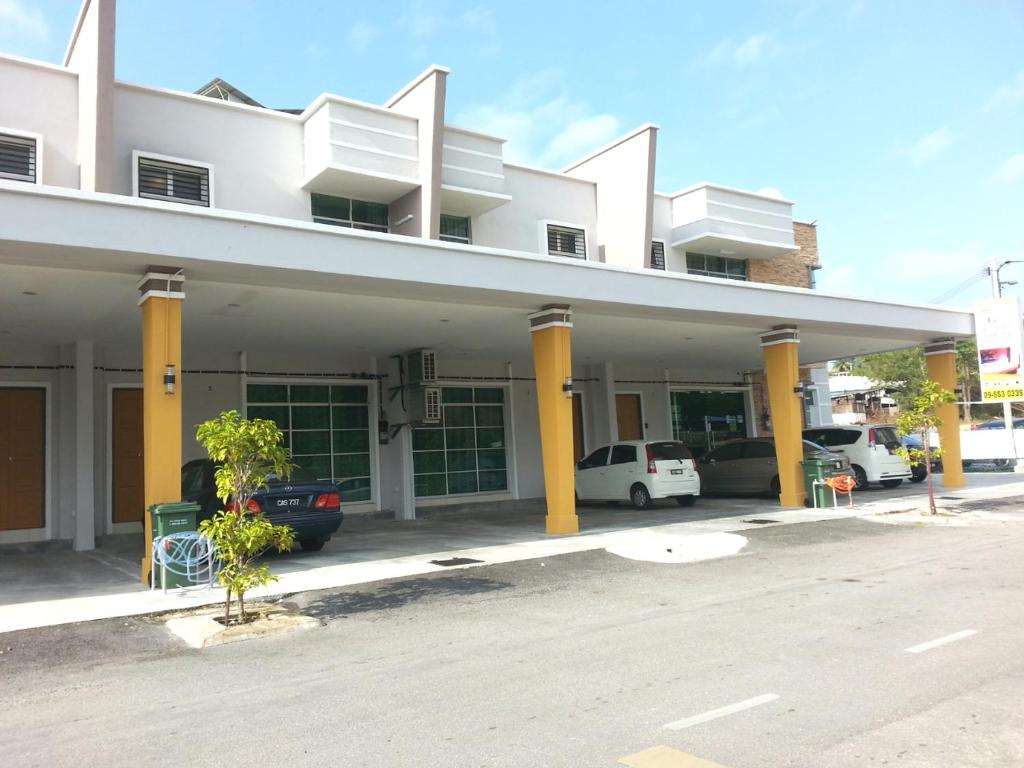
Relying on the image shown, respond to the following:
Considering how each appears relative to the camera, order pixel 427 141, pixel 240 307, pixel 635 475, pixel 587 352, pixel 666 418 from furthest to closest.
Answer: pixel 666 418
pixel 587 352
pixel 635 475
pixel 427 141
pixel 240 307

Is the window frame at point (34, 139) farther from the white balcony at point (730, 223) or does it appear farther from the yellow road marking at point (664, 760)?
the white balcony at point (730, 223)

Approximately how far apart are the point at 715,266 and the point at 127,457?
16.6m

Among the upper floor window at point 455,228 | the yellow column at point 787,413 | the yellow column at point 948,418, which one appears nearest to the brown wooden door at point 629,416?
the yellow column at point 787,413

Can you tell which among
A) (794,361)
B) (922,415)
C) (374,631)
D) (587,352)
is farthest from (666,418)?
(374,631)

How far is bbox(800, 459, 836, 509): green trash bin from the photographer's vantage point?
52.7ft

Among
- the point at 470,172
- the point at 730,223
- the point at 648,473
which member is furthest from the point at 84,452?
the point at 730,223

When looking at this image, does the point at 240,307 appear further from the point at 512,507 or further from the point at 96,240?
the point at 512,507

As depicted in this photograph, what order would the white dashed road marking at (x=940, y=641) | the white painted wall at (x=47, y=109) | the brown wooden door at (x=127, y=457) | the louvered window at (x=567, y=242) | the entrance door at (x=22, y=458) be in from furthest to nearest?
the louvered window at (x=567, y=242), the brown wooden door at (x=127, y=457), the entrance door at (x=22, y=458), the white painted wall at (x=47, y=109), the white dashed road marking at (x=940, y=641)

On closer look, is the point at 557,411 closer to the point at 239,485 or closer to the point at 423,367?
the point at 423,367

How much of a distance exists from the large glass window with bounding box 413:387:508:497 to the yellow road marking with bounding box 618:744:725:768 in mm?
14934

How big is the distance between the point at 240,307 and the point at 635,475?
9457 mm

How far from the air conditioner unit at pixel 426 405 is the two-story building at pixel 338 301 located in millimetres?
51

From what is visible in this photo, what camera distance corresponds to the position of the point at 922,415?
14.7m

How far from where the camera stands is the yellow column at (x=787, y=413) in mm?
16656
